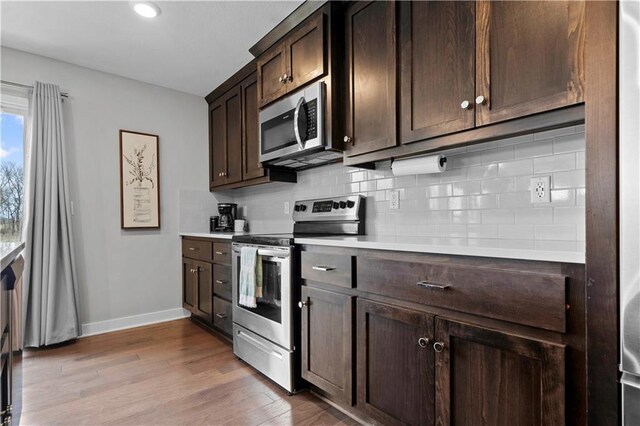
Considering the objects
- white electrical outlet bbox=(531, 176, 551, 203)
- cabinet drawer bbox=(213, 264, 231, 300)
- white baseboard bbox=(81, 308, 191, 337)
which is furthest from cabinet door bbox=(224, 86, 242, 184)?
white electrical outlet bbox=(531, 176, 551, 203)

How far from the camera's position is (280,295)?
2.07 meters

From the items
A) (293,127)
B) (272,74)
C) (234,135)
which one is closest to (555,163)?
(293,127)

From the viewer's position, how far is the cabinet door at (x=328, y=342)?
165cm

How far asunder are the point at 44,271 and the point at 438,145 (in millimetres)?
3114

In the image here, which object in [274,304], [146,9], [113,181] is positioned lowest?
A: [274,304]

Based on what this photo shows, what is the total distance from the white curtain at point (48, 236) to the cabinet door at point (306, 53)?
209 centimetres

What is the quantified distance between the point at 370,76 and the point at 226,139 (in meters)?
1.93

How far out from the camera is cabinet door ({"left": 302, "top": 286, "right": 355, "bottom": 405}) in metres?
1.65

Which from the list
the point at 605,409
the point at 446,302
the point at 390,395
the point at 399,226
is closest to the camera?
the point at 605,409

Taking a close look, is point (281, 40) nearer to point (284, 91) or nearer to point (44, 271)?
point (284, 91)

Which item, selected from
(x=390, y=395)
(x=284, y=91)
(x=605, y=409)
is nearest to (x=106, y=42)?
(x=284, y=91)

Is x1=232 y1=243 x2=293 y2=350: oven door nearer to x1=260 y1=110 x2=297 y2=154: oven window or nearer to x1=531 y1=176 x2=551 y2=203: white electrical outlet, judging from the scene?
x1=260 y1=110 x2=297 y2=154: oven window

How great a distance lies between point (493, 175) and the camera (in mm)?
1712

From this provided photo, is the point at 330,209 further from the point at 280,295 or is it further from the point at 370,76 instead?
the point at 370,76
